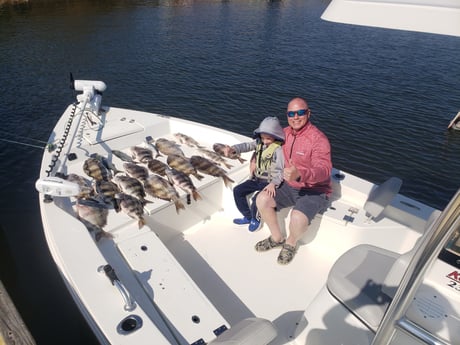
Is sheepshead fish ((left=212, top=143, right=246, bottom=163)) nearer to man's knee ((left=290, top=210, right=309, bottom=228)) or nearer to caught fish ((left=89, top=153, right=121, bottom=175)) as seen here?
caught fish ((left=89, top=153, right=121, bottom=175))

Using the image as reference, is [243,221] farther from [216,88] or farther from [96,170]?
[216,88]

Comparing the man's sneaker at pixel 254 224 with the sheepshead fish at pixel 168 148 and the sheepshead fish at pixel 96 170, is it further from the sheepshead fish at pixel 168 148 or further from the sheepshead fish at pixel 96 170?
the sheepshead fish at pixel 96 170

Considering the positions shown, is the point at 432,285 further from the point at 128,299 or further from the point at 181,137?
the point at 181,137

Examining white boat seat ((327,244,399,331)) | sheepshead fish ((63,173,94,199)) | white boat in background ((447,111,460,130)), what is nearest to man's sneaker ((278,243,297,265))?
white boat seat ((327,244,399,331))

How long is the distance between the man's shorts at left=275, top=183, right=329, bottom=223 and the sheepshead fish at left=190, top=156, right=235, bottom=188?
0.82m

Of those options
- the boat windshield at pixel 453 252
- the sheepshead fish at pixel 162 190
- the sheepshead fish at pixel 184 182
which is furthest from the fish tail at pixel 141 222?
the boat windshield at pixel 453 252

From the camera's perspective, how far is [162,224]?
4.07 metres

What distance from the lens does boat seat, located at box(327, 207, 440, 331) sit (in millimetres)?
2191

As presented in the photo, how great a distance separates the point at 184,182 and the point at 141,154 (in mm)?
1005

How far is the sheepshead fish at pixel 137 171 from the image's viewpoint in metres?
4.36

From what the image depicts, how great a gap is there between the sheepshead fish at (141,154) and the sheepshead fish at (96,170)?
503 mm

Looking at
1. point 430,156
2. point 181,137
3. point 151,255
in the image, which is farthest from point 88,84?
point 430,156

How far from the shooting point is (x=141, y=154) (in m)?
4.82

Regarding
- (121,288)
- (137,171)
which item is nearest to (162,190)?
(137,171)
